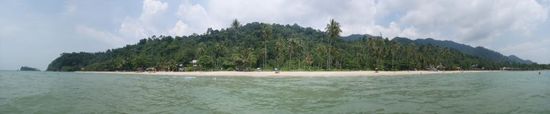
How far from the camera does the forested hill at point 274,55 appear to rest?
12156 centimetres

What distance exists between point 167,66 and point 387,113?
12239 centimetres

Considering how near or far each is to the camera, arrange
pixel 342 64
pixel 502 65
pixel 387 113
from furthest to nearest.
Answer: pixel 502 65 < pixel 342 64 < pixel 387 113

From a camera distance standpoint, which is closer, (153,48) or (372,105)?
(372,105)

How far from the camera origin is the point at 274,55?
138m

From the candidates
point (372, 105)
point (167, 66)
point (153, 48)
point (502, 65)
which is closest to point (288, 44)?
point (167, 66)

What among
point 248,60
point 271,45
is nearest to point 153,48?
point 271,45

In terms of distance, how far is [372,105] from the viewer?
67.8ft

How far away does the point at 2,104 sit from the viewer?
Result: 2161 cm

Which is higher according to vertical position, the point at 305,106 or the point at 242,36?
the point at 242,36

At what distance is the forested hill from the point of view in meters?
122

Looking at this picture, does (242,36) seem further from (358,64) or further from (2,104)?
(2,104)

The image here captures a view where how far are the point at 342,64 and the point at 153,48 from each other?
292 ft

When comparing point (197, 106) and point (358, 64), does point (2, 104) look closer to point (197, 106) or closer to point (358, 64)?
point (197, 106)

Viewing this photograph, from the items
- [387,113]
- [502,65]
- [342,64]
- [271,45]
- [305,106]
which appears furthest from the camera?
[502,65]
